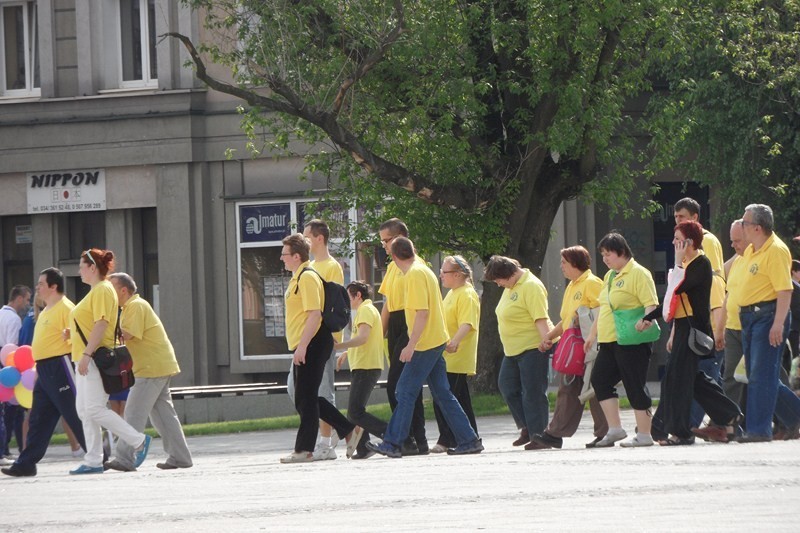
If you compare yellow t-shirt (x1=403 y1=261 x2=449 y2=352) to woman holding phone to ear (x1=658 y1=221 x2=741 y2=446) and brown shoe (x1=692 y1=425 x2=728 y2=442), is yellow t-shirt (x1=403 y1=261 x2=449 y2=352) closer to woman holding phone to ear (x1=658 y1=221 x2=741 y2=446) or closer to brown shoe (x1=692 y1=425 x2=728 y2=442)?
woman holding phone to ear (x1=658 y1=221 x2=741 y2=446)

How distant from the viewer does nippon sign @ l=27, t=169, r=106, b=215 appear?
29797 mm

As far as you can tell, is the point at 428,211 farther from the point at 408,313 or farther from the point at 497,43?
the point at 408,313

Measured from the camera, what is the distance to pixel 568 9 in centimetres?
1933

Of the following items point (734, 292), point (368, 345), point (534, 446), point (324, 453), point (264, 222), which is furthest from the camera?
point (264, 222)

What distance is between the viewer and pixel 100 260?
13328 millimetres

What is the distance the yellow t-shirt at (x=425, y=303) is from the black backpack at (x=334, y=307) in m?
0.52

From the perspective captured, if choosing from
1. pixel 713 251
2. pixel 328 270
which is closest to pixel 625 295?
pixel 713 251

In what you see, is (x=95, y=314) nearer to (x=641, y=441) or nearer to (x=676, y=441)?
(x=641, y=441)

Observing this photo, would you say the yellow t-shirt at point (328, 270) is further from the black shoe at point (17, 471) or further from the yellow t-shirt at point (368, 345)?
the black shoe at point (17, 471)

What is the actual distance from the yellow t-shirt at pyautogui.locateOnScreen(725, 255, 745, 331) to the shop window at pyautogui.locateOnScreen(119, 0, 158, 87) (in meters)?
18.6

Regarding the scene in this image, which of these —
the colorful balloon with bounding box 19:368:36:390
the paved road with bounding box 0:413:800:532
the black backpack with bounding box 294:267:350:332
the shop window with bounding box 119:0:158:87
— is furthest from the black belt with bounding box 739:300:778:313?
the shop window with bounding box 119:0:158:87

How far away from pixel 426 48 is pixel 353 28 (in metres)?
0.98

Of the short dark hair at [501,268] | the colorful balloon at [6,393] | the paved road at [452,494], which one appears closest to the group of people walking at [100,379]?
the paved road at [452,494]

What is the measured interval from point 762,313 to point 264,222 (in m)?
17.5
